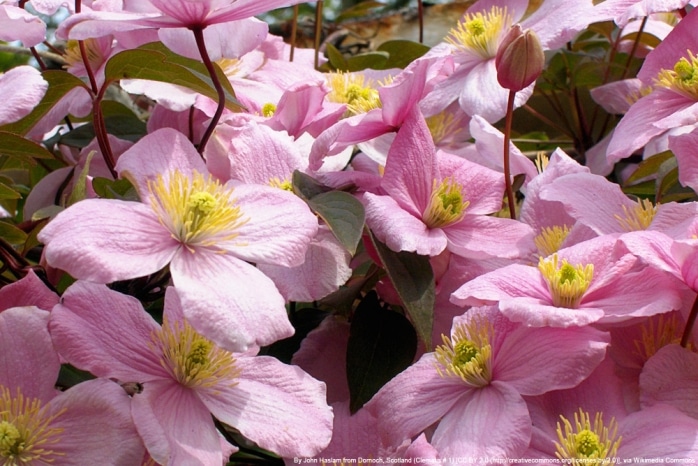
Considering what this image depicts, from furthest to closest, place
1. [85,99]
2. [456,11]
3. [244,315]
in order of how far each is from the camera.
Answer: [456,11], [85,99], [244,315]

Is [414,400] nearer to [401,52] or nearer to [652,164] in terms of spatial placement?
[652,164]

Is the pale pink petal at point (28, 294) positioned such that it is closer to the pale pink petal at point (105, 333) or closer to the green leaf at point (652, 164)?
the pale pink petal at point (105, 333)

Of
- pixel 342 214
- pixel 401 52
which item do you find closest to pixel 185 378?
pixel 342 214

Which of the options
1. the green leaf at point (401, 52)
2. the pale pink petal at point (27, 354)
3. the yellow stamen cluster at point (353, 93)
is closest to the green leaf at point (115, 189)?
the pale pink petal at point (27, 354)

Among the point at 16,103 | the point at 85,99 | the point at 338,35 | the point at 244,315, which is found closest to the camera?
the point at 244,315

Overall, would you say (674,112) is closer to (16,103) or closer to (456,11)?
(16,103)

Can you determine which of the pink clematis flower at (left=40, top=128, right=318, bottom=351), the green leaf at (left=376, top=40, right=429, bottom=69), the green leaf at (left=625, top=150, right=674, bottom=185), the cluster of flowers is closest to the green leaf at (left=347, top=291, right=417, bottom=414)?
the cluster of flowers

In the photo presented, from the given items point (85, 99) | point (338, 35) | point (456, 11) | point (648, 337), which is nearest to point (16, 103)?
point (85, 99)
